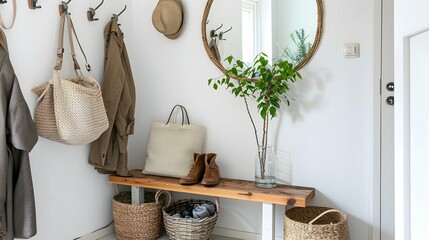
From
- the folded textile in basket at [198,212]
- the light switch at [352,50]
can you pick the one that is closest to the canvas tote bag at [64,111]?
the folded textile in basket at [198,212]

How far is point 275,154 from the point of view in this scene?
2256mm

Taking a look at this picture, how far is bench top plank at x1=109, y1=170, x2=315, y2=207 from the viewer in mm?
1933

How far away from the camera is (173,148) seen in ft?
7.91

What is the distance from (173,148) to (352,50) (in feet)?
4.04

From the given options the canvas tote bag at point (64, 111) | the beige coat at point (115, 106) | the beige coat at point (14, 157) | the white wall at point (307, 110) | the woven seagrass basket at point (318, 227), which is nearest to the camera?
the beige coat at point (14, 157)

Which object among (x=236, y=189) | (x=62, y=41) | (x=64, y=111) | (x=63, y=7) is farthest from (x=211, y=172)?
(x=63, y=7)

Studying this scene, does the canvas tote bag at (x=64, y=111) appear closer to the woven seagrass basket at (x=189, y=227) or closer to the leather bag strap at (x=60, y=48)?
the leather bag strap at (x=60, y=48)

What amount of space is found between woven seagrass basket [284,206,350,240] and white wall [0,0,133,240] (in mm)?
1251

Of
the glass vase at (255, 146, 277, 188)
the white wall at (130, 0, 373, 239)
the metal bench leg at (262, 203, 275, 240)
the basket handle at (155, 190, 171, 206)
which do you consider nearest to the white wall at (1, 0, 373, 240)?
the white wall at (130, 0, 373, 239)

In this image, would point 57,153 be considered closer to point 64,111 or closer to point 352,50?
point 64,111

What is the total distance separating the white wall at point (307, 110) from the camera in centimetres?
203

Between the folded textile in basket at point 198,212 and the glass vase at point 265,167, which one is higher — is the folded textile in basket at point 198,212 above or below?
below
